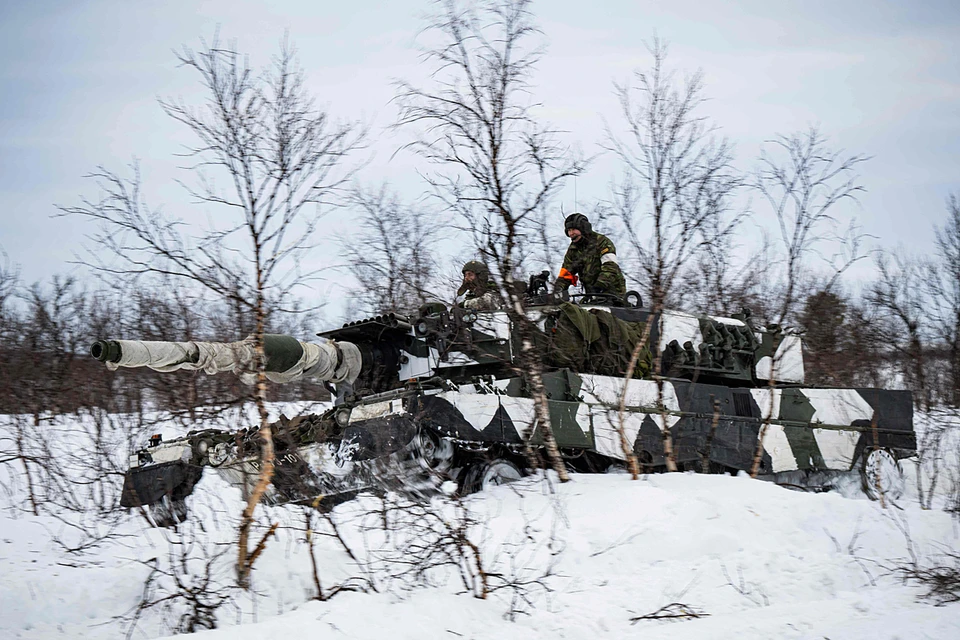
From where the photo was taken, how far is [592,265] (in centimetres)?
1038

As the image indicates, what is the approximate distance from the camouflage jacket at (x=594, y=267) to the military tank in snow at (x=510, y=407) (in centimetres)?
24

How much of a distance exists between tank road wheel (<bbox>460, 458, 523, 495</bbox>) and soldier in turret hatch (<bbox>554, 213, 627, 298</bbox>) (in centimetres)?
232

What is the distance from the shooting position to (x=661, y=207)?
8.40 meters

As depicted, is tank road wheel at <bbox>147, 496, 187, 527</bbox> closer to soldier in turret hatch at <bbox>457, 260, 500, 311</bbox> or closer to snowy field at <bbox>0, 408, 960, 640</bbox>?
snowy field at <bbox>0, 408, 960, 640</bbox>

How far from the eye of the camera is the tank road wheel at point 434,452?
317 inches

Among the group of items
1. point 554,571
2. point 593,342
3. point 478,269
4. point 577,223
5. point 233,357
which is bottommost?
point 554,571

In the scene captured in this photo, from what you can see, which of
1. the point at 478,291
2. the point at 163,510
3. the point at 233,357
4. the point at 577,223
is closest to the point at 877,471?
the point at 577,223

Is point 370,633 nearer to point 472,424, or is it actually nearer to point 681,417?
point 472,424

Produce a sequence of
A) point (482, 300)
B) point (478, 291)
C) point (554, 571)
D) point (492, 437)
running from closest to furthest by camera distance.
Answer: point (554, 571) < point (492, 437) < point (478, 291) < point (482, 300)

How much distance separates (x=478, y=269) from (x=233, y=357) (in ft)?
10.5

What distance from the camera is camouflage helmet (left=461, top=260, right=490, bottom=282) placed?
360 inches

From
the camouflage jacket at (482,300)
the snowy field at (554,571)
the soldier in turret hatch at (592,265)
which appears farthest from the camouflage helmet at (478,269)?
the snowy field at (554,571)

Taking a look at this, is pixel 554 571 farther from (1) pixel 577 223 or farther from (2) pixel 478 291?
(1) pixel 577 223

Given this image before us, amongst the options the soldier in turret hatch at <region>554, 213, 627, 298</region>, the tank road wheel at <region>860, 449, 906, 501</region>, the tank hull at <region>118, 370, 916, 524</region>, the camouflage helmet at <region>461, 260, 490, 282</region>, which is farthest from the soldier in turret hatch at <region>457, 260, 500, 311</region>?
the tank road wheel at <region>860, 449, 906, 501</region>
